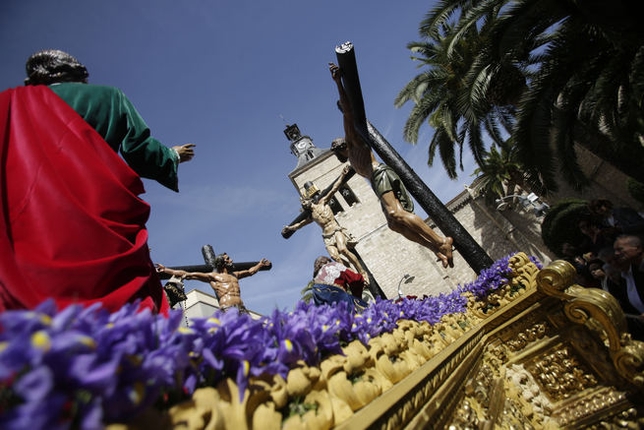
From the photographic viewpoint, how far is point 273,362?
0.82 metres

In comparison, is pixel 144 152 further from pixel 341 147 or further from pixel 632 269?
pixel 632 269

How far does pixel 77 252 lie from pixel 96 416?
1.11 meters

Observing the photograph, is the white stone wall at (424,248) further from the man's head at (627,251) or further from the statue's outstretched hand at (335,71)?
the statue's outstretched hand at (335,71)

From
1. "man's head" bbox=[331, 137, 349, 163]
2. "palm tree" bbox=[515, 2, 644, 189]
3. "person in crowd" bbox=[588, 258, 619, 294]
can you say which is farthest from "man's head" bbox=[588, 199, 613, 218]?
"man's head" bbox=[331, 137, 349, 163]

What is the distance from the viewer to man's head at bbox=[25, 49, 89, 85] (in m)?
2.07

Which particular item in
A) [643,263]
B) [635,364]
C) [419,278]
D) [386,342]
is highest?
[419,278]

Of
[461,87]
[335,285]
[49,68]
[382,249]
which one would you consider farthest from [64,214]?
[382,249]

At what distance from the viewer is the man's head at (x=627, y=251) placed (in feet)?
10.6

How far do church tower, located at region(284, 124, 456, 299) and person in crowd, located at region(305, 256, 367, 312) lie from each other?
41.7ft

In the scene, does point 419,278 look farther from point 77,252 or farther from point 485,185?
point 77,252

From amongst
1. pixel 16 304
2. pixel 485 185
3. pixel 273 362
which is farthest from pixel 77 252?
pixel 485 185

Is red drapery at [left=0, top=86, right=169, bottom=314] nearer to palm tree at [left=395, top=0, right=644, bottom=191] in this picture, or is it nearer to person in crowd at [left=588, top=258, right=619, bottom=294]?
person in crowd at [left=588, top=258, right=619, bottom=294]

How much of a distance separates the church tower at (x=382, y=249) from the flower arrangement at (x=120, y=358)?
15930 millimetres

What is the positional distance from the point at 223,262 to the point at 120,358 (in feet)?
21.3
